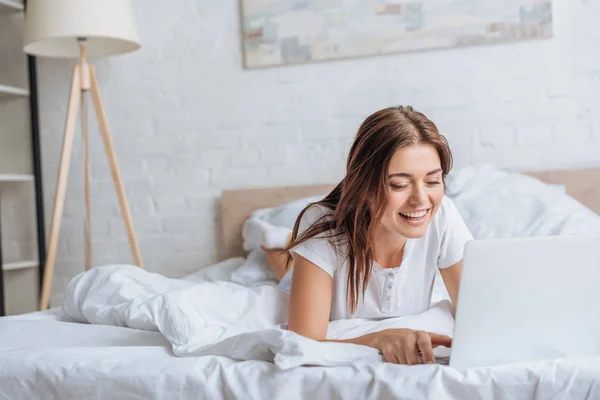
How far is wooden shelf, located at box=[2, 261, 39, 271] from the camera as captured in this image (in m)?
3.12

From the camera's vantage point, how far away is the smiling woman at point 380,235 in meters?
1.38

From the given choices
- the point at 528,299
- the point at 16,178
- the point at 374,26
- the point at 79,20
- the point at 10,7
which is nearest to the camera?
the point at 528,299

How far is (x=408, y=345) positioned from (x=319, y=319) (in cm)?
25

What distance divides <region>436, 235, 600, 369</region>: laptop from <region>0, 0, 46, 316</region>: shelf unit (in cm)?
267

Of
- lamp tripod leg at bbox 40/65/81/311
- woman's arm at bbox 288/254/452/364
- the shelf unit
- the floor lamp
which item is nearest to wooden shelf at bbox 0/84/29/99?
the shelf unit

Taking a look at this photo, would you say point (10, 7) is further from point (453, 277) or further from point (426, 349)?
point (426, 349)

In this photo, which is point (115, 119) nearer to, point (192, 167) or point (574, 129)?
point (192, 167)

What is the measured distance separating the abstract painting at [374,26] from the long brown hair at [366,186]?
4.93 ft

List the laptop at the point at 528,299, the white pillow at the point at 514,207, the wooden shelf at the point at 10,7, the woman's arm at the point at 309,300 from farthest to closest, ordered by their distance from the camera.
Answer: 1. the wooden shelf at the point at 10,7
2. the white pillow at the point at 514,207
3. the woman's arm at the point at 309,300
4. the laptop at the point at 528,299

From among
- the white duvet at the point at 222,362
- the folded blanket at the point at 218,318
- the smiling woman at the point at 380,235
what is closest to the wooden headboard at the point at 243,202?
the folded blanket at the point at 218,318

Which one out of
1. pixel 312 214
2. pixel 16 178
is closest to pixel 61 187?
pixel 16 178

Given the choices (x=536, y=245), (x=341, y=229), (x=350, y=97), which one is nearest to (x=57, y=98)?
(x=350, y=97)

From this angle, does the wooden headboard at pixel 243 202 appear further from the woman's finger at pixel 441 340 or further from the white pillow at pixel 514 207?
the woman's finger at pixel 441 340

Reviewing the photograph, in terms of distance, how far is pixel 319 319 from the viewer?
54.0 inches
